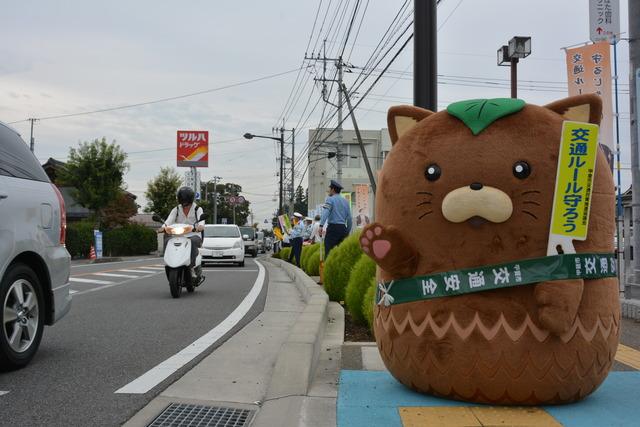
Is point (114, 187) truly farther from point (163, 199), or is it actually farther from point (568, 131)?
point (568, 131)

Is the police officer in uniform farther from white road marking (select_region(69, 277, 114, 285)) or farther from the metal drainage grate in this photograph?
the metal drainage grate

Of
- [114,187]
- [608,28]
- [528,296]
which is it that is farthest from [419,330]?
[114,187]

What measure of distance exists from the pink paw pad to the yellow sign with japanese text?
2.81 feet

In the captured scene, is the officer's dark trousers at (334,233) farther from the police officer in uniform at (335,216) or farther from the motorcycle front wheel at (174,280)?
the motorcycle front wheel at (174,280)

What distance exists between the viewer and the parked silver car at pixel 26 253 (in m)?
3.99

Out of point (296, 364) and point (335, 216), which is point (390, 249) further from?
point (335, 216)

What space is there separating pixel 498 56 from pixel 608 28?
5.30 metres

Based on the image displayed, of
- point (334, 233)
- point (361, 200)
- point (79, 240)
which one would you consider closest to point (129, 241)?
point (79, 240)

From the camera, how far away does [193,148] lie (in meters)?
47.5

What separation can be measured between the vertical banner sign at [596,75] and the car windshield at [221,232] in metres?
11.9

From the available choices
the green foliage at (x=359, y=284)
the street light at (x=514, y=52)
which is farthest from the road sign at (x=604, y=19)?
the green foliage at (x=359, y=284)

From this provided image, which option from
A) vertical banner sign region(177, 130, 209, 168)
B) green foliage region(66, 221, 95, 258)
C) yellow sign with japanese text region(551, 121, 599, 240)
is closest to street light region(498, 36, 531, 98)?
yellow sign with japanese text region(551, 121, 599, 240)

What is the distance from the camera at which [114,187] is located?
3462cm

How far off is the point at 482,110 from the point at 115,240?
118 ft
